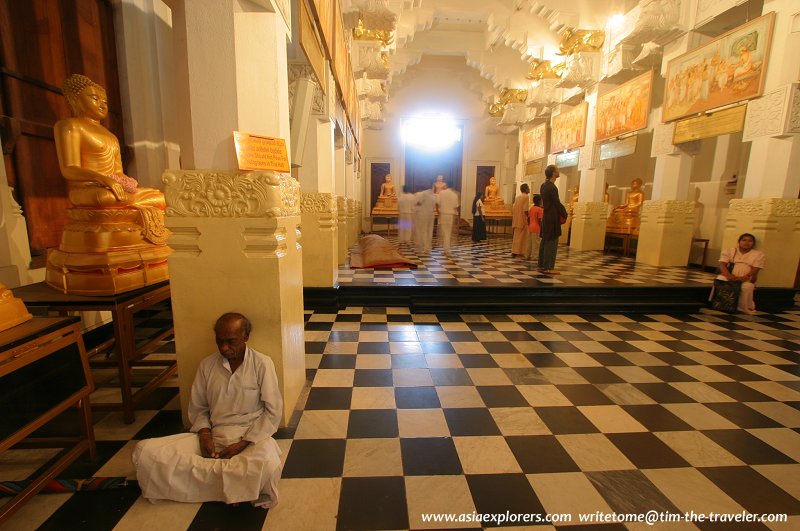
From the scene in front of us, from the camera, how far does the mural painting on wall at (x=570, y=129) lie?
30.3 feet

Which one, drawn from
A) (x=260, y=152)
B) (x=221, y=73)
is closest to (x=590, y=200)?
(x=260, y=152)

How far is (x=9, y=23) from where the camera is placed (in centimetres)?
275

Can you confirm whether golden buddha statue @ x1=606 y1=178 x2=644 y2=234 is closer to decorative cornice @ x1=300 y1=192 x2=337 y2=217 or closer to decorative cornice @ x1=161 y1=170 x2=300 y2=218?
decorative cornice @ x1=300 y1=192 x2=337 y2=217

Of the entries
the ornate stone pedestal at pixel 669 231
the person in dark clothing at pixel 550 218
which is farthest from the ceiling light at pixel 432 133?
the person in dark clothing at pixel 550 218

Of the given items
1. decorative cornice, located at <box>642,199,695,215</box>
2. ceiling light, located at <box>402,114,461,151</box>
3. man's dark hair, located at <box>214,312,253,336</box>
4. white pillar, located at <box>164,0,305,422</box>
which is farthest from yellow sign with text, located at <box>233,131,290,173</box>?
ceiling light, located at <box>402,114,461,151</box>

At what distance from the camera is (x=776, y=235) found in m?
5.09

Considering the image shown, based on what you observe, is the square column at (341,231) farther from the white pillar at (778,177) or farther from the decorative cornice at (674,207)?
the white pillar at (778,177)

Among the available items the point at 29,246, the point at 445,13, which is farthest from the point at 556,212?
the point at 445,13

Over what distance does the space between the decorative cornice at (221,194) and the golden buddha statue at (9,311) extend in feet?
2.41

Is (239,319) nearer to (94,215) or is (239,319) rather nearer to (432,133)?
(94,215)

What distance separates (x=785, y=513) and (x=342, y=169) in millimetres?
7378

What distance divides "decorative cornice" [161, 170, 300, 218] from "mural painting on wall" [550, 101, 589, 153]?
30.9 feet

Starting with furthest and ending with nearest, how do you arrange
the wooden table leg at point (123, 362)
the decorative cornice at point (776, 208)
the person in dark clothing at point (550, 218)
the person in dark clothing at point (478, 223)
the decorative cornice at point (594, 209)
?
1. the person in dark clothing at point (478, 223)
2. the decorative cornice at point (594, 209)
3. the person in dark clothing at point (550, 218)
4. the decorative cornice at point (776, 208)
5. the wooden table leg at point (123, 362)

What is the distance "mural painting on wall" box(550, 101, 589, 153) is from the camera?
364 inches
